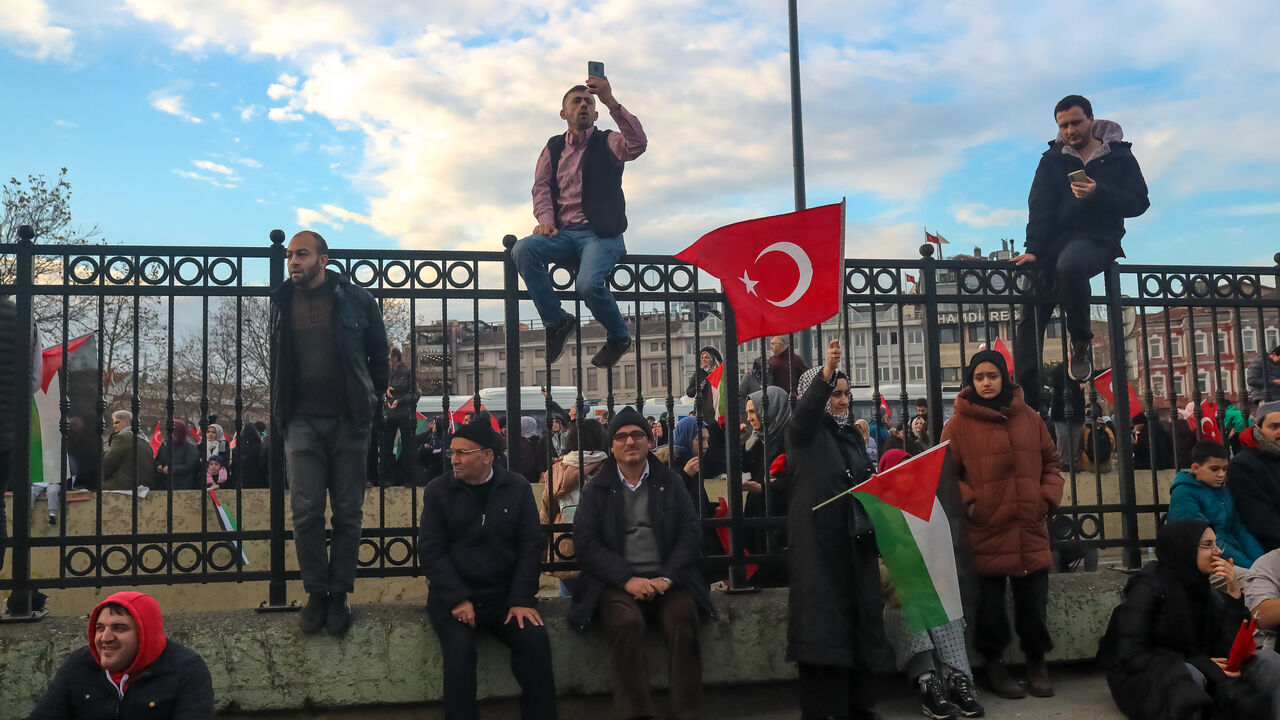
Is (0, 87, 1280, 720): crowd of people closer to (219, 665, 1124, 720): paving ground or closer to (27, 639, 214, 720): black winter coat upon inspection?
(219, 665, 1124, 720): paving ground

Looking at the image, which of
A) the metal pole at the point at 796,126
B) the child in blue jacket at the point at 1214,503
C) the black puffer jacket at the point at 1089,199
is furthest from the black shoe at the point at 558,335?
the metal pole at the point at 796,126

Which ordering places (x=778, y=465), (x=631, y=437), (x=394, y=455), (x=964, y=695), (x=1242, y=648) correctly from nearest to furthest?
(x=1242, y=648)
(x=964, y=695)
(x=631, y=437)
(x=778, y=465)
(x=394, y=455)

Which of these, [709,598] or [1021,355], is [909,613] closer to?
→ [709,598]

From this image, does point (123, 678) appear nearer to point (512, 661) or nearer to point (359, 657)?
point (359, 657)

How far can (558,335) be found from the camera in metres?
5.91

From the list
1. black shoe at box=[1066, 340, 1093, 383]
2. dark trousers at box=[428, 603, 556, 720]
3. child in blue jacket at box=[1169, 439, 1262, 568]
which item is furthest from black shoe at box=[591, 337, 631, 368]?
child in blue jacket at box=[1169, 439, 1262, 568]

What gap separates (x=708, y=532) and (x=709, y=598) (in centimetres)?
82

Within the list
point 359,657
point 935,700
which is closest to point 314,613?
point 359,657

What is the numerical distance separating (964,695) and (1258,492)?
2.19 metres

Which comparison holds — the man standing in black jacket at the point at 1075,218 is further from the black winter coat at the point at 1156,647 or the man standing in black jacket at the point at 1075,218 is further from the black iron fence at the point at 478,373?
the black winter coat at the point at 1156,647

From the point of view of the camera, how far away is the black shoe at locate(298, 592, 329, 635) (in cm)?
512

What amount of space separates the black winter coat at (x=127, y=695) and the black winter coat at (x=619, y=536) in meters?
1.87

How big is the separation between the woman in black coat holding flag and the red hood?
3037mm

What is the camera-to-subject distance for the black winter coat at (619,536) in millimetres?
5270
